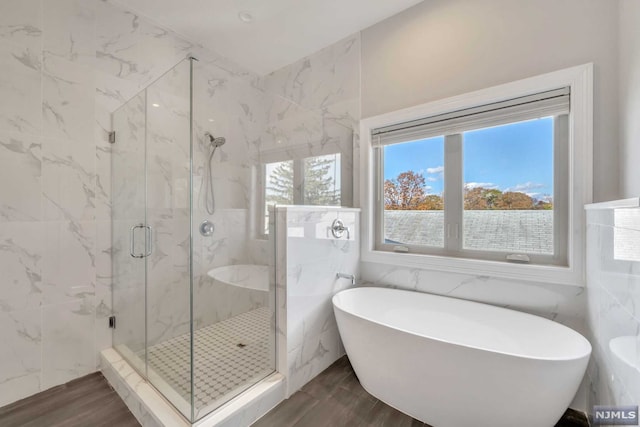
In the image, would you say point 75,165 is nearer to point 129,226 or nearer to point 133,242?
point 129,226

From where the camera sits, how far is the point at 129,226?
78.5 inches

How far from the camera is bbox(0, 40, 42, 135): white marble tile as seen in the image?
167 cm

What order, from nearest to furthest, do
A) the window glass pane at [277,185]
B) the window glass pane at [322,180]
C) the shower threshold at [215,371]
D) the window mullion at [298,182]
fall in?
1. the shower threshold at [215,371]
2. the window glass pane at [277,185]
3. the window mullion at [298,182]
4. the window glass pane at [322,180]

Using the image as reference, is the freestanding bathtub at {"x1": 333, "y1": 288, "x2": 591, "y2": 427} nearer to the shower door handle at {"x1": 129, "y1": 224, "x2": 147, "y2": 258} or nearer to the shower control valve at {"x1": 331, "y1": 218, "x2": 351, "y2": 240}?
the shower control valve at {"x1": 331, "y1": 218, "x2": 351, "y2": 240}

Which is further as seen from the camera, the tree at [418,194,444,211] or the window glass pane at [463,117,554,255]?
the tree at [418,194,444,211]

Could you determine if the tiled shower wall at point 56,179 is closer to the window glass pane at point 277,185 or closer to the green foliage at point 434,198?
the window glass pane at point 277,185

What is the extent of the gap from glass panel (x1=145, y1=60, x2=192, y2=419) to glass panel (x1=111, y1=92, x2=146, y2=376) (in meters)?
0.10

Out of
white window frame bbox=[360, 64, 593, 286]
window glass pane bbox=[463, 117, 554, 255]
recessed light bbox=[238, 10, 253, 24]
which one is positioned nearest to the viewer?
white window frame bbox=[360, 64, 593, 286]

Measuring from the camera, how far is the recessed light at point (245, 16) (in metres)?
2.23

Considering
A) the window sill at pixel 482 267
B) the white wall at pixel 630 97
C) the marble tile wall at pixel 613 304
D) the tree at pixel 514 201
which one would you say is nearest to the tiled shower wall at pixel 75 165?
the window sill at pixel 482 267

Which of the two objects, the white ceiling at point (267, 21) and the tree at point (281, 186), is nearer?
the tree at point (281, 186)

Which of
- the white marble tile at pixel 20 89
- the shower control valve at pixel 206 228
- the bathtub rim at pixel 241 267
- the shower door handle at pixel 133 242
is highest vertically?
the white marble tile at pixel 20 89

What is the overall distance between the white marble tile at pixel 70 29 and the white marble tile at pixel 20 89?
0.46ft

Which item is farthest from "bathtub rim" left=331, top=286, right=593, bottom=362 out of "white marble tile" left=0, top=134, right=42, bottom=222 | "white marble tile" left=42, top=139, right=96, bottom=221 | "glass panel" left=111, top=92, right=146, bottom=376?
"white marble tile" left=0, top=134, right=42, bottom=222
